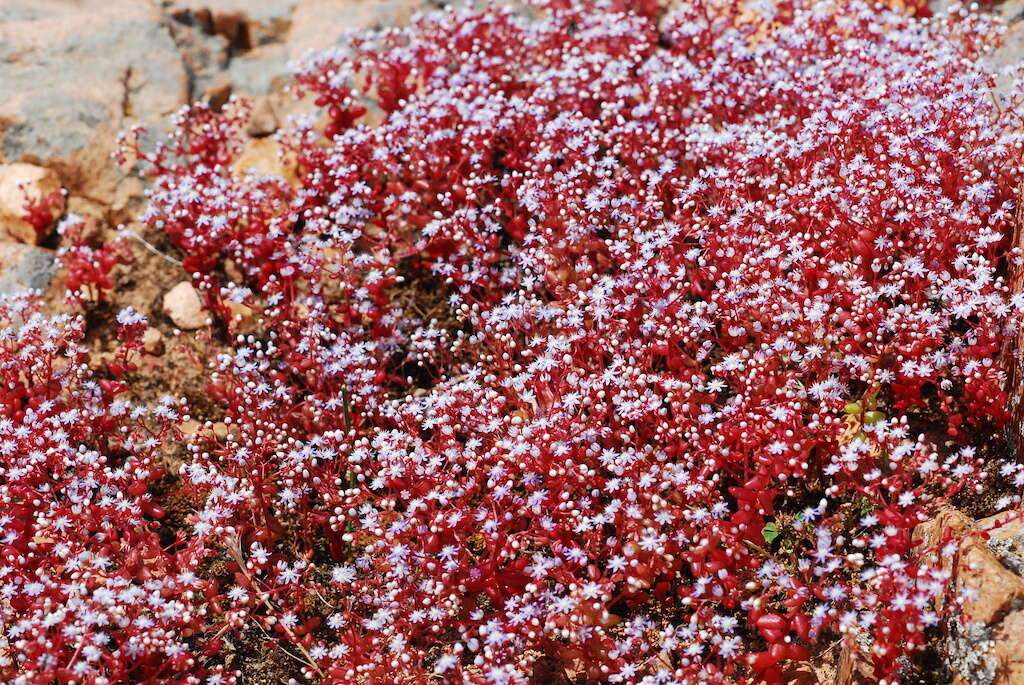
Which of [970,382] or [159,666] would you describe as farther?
[970,382]

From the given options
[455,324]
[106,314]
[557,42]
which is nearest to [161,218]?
[106,314]

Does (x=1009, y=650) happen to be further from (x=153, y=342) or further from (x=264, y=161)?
(x=264, y=161)

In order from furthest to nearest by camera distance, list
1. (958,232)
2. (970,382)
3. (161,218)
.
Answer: (161,218) → (958,232) → (970,382)

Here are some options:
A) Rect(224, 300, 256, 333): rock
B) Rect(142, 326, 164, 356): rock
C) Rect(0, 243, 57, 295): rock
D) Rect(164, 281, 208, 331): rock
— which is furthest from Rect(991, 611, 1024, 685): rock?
Rect(0, 243, 57, 295): rock

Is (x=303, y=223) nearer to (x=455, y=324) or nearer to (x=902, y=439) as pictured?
(x=455, y=324)

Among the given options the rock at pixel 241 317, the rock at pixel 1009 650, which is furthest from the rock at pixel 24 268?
the rock at pixel 1009 650

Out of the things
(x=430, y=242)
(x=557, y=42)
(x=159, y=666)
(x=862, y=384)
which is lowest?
(x=159, y=666)

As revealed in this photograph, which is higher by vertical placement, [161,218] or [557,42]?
[557,42]

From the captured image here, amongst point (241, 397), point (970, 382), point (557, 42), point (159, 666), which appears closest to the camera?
point (159, 666)
